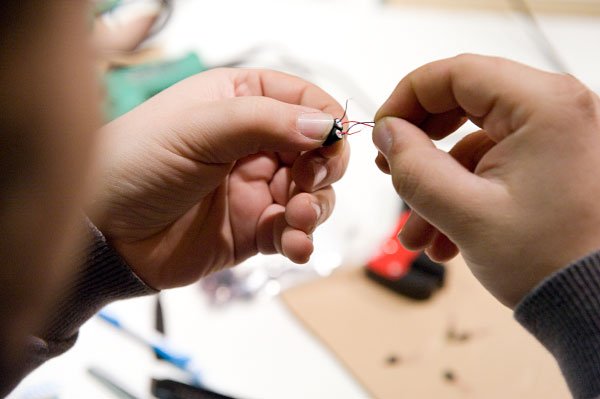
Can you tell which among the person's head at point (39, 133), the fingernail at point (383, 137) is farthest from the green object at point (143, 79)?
the person's head at point (39, 133)

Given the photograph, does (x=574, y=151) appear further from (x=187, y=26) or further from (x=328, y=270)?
(x=187, y=26)

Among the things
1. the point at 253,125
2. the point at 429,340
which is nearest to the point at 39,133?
the point at 253,125

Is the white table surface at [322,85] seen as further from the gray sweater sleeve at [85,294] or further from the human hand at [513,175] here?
the human hand at [513,175]

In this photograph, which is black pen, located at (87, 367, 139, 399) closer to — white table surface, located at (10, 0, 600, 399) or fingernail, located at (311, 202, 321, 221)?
white table surface, located at (10, 0, 600, 399)

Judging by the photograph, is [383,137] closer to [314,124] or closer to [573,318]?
[314,124]

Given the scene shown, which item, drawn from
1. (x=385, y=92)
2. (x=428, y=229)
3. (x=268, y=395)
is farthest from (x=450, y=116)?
(x=385, y=92)

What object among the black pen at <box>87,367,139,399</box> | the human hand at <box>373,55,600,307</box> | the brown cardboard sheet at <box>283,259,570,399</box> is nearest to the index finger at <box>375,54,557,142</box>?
the human hand at <box>373,55,600,307</box>

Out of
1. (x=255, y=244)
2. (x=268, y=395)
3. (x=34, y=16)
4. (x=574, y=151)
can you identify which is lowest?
(x=268, y=395)
